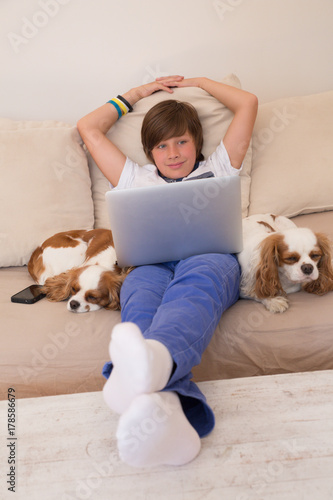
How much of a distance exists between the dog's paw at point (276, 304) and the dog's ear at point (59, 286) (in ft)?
2.69

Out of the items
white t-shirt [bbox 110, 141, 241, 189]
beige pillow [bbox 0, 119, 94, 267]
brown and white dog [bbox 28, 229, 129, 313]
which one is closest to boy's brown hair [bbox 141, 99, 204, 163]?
white t-shirt [bbox 110, 141, 241, 189]

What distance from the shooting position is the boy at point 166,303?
2.93 feet

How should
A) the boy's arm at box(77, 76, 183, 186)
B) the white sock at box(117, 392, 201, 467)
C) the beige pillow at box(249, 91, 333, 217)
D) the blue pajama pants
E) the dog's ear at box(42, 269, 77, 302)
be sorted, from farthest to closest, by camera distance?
the beige pillow at box(249, 91, 333, 217) → the boy's arm at box(77, 76, 183, 186) → the dog's ear at box(42, 269, 77, 302) → the blue pajama pants → the white sock at box(117, 392, 201, 467)

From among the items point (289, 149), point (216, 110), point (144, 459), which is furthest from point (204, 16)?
point (144, 459)

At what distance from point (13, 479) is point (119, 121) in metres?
1.90

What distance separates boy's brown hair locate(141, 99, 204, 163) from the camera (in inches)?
84.5

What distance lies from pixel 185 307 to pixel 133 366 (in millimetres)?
387

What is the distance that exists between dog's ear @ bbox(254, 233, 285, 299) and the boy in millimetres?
92

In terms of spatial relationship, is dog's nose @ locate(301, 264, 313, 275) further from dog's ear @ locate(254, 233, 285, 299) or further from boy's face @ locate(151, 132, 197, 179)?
boy's face @ locate(151, 132, 197, 179)

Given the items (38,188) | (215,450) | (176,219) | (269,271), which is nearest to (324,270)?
(269,271)

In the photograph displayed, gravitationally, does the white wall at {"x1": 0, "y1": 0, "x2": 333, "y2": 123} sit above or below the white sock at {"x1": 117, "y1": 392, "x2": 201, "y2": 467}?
above

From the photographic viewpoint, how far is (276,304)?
163 cm

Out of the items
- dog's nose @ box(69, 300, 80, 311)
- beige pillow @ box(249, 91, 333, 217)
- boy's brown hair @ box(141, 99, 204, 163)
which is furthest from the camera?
beige pillow @ box(249, 91, 333, 217)

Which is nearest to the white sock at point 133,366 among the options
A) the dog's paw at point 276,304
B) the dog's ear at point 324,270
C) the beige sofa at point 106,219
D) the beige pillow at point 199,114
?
the beige sofa at point 106,219
